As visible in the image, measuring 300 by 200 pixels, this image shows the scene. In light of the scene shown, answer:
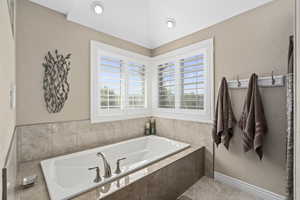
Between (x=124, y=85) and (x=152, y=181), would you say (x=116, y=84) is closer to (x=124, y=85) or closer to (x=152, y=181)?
(x=124, y=85)

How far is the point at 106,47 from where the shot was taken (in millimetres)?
2359

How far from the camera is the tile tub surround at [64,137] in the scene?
65.8 inches

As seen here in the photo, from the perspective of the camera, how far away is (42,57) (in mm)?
1768

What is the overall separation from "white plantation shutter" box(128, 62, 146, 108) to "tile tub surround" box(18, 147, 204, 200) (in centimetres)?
136

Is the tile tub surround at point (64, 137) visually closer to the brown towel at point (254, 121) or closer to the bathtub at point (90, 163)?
the bathtub at point (90, 163)

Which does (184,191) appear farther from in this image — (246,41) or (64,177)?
(246,41)

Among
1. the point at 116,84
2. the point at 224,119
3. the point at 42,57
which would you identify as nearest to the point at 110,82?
the point at 116,84

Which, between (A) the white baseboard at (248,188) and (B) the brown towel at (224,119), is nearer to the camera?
(A) the white baseboard at (248,188)

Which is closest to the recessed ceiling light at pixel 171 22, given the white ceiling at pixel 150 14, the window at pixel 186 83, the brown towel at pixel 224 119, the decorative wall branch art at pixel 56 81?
the white ceiling at pixel 150 14

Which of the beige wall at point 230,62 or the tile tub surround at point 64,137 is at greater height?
the beige wall at point 230,62

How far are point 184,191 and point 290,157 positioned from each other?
125cm

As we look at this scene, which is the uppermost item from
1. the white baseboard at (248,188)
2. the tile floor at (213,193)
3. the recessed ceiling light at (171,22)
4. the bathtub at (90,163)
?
the recessed ceiling light at (171,22)

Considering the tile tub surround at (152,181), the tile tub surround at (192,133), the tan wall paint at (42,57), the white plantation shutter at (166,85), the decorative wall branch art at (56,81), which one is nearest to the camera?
the tile tub surround at (152,181)

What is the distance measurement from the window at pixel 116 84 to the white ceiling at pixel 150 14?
376 millimetres
